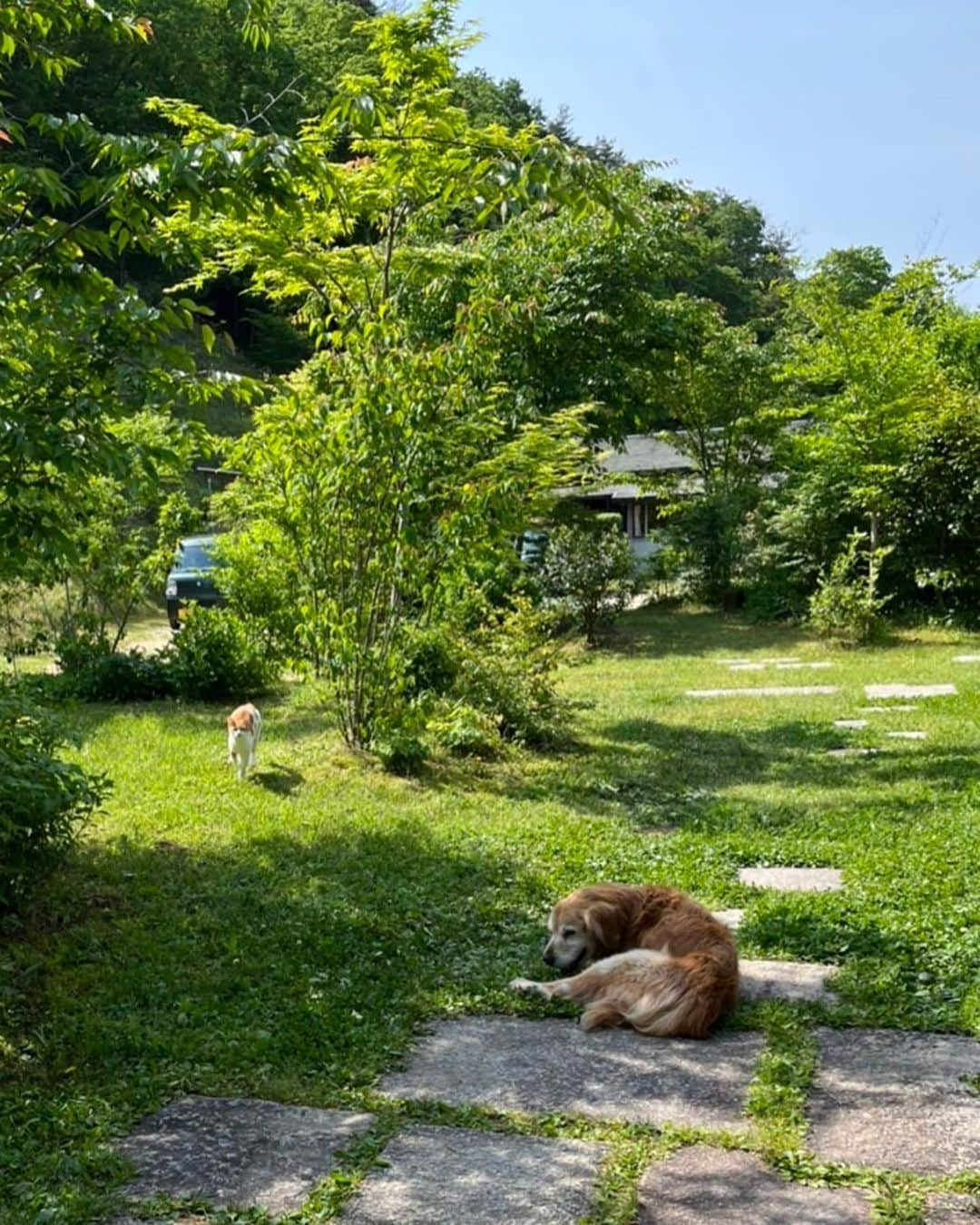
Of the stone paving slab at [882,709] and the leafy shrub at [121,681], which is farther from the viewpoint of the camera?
the leafy shrub at [121,681]

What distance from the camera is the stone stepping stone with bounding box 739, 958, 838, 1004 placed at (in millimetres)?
4164

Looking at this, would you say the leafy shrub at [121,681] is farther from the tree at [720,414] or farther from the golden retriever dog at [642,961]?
the tree at [720,414]

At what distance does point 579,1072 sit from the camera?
3.63 meters

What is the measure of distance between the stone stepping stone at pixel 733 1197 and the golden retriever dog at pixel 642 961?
880 millimetres

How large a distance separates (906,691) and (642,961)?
8.11 metres

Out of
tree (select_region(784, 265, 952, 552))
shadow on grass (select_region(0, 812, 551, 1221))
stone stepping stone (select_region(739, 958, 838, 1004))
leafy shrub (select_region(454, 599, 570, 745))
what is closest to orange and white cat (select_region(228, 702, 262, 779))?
shadow on grass (select_region(0, 812, 551, 1221))

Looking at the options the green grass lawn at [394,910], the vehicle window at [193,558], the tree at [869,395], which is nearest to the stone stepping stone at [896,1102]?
the green grass lawn at [394,910]

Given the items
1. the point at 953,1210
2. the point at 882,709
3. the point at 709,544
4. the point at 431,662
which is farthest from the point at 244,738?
the point at 709,544

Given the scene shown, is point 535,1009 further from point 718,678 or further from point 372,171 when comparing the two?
point 718,678

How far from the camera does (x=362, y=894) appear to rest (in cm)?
530

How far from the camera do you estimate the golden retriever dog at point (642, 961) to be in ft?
12.9

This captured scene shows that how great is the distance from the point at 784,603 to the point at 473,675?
37.1ft

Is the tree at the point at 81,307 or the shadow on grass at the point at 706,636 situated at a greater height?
the tree at the point at 81,307

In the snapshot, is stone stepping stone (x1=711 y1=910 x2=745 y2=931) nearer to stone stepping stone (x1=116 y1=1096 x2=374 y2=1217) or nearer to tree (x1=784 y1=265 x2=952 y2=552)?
stone stepping stone (x1=116 y1=1096 x2=374 y2=1217)
